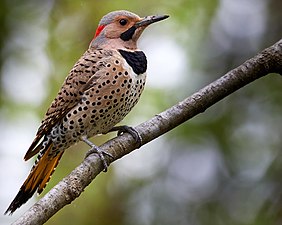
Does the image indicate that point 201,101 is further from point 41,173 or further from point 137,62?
point 41,173

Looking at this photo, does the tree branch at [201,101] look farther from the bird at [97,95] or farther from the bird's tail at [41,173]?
the bird's tail at [41,173]

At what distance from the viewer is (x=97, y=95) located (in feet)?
10.7

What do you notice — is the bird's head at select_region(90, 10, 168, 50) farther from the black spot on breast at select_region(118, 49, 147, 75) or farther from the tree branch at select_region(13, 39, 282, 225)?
the tree branch at select_region(13, 39, 282, 225)

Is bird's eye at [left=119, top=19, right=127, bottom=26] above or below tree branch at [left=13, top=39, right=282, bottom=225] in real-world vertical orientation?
above

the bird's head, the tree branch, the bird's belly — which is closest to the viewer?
the tree branch

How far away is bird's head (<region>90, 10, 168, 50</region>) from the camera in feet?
11.0

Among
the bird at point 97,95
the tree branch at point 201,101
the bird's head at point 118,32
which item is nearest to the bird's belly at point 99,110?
Result: the bird at point 97,95

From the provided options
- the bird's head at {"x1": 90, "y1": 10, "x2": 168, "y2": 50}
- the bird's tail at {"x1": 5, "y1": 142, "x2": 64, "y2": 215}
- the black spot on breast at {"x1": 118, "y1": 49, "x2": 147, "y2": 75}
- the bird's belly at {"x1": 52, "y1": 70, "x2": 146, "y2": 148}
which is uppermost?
the bird's head at {"x1": 90, "y1": 10, "x2": 168, "y2": 50}

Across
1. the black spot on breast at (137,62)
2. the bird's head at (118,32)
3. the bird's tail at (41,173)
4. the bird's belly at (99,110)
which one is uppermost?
the bird's head at (118,32)

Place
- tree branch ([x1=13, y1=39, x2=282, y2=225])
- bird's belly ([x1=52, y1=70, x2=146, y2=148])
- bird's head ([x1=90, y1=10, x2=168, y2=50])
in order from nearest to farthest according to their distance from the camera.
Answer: tree branch ([x1=13, y1=39, x2=282, y2=225]) < bird's belly ([x1=52, y1=70, x2=146, y2=148]) < bird's head ([x1=90, y1=10, x2=168, y2=50])

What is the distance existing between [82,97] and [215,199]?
6.08 feet

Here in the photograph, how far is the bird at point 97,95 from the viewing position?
323 centimetres

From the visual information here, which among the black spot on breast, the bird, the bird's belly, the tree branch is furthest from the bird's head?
the tree branch

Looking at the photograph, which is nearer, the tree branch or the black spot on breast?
the tree branch
